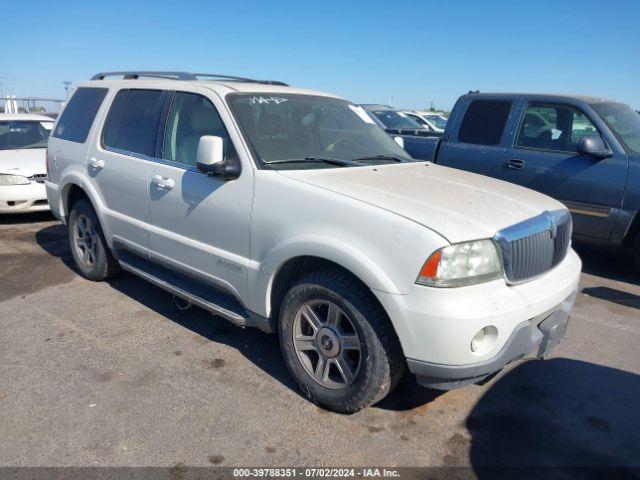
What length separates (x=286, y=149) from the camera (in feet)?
11.5

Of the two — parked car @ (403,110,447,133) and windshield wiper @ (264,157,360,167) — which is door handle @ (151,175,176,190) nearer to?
windshield wiper @ (264,157,360,167)

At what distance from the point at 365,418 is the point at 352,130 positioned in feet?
7.27

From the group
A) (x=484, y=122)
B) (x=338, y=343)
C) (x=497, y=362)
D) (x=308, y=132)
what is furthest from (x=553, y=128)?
(x=338, y=343)

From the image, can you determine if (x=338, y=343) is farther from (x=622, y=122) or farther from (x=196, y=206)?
(x=622, y=122)

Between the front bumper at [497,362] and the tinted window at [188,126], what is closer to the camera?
the front bumper at [497,362]

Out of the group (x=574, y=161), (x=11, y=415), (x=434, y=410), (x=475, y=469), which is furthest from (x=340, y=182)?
(x=574, y=161)

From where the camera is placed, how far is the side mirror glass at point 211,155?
10.5 feet

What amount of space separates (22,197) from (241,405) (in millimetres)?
5764

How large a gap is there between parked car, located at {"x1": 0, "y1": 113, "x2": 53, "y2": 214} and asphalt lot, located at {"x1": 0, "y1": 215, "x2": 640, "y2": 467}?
3.35 m

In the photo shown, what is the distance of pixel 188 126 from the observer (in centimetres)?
387

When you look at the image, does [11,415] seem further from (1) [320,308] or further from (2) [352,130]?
(2) [352,130]

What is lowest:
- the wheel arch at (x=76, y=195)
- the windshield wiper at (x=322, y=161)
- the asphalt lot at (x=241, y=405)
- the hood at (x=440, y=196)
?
the asphalt lot at (x=241, y=405)

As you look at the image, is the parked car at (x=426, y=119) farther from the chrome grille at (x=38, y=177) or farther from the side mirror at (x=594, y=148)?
the chrome grille at (x=38, y=177)

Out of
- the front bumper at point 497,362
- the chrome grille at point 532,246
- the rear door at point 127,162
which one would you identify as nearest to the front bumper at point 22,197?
the rear door at point 127,162
